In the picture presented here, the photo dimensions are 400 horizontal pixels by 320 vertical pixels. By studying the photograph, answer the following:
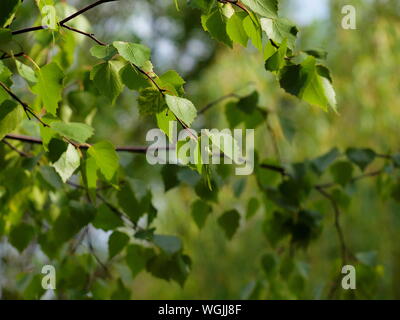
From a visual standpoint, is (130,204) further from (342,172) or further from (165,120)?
(342,172)

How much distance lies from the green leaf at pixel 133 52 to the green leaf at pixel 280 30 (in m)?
0.12

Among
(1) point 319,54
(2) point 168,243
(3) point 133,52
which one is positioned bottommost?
(2) point 168,243

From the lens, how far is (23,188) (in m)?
0.82

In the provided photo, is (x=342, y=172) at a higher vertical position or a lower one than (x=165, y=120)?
higher

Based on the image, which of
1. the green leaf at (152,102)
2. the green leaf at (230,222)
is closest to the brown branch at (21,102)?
the green leaf at (152,102)

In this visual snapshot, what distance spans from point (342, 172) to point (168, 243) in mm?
382

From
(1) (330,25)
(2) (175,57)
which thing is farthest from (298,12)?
(2) (175,57)

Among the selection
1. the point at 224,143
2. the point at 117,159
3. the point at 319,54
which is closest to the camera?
the point at 224,143

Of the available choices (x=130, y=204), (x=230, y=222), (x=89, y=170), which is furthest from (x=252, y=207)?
(x=89, y=170)

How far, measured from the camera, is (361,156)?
3.28ft

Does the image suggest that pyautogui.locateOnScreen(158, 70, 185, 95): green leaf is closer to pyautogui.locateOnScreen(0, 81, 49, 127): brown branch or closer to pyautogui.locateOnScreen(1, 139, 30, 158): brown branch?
pyautogui.locateOnScreen(0, 81, 49, 127): brown branch

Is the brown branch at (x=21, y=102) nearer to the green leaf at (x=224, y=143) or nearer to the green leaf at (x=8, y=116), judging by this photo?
the green leaf at (x=8, y=116)

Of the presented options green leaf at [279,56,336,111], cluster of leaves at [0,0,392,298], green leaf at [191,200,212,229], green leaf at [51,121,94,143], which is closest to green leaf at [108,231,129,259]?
cluster of leaves at [0,0,392,298]
